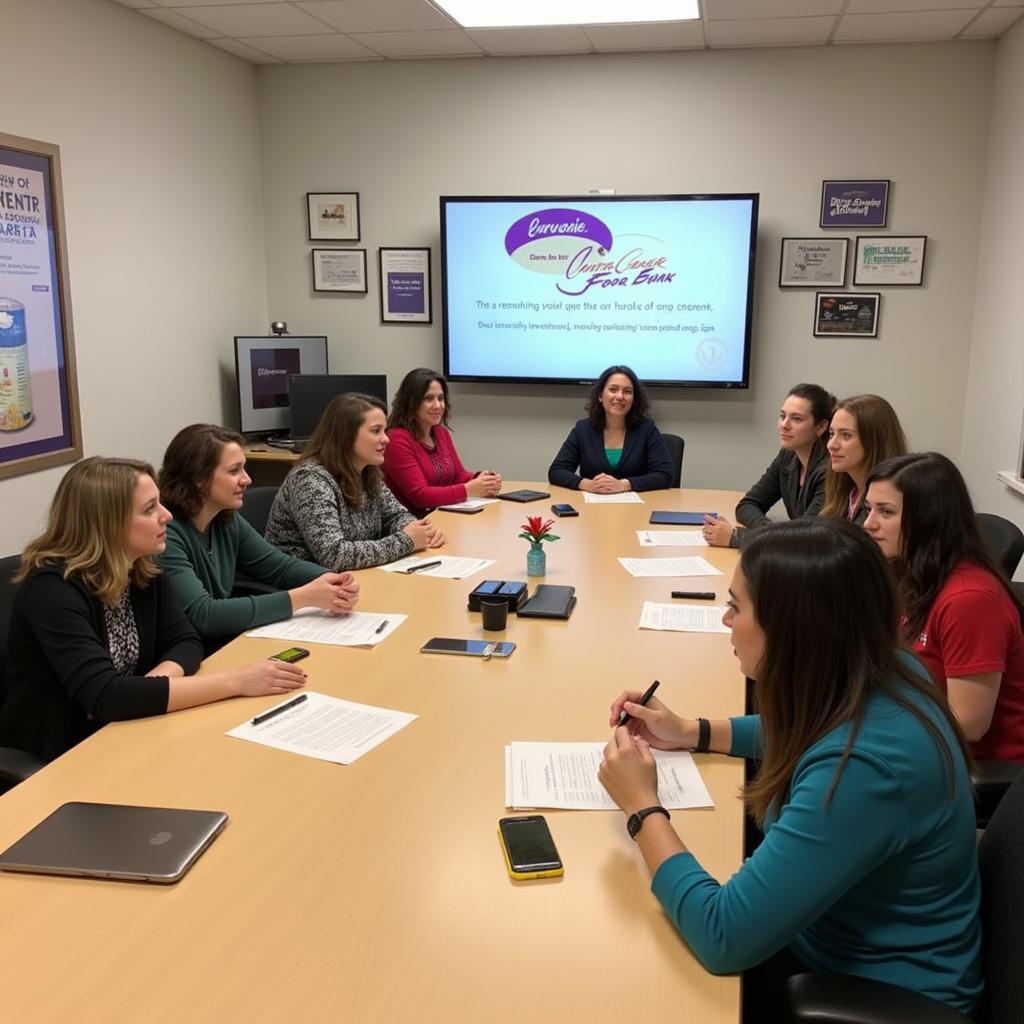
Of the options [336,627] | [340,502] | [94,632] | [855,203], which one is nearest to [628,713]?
[336,627]

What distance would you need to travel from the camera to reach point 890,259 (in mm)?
4742

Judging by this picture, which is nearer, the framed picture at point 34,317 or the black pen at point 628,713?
the black pen at point 628,713

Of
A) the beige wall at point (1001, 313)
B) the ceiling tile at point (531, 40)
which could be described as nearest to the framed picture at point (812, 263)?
the beige wall at point (1001, 313)

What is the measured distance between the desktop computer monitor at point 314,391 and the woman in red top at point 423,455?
1018 mm

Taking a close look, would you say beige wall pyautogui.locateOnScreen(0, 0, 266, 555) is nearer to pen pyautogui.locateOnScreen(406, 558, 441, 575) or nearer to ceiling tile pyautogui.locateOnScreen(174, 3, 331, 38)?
ceiling tile pyautogui.locateOnScreen(174, 3, 331, 38)

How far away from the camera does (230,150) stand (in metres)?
5.05

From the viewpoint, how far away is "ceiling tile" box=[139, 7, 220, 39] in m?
4.18

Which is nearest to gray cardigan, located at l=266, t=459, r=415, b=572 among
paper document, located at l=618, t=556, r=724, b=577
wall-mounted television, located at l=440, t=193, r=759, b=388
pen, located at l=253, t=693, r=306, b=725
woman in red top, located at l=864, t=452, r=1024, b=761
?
paper document, located at l=618, t=556, r=724, b=577

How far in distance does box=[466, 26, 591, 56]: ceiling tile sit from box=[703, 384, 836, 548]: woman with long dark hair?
2.23 metres

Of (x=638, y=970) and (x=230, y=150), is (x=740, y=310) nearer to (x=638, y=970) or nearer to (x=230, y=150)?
(x=230, y=150)

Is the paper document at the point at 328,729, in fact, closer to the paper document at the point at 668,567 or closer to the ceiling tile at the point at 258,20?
the paper document at the point at 668,567

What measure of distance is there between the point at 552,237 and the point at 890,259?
69.4 inches

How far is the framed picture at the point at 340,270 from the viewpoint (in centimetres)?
535

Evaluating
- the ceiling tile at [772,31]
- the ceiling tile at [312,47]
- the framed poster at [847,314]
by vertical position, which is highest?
the ceiling tile at [312,47]
